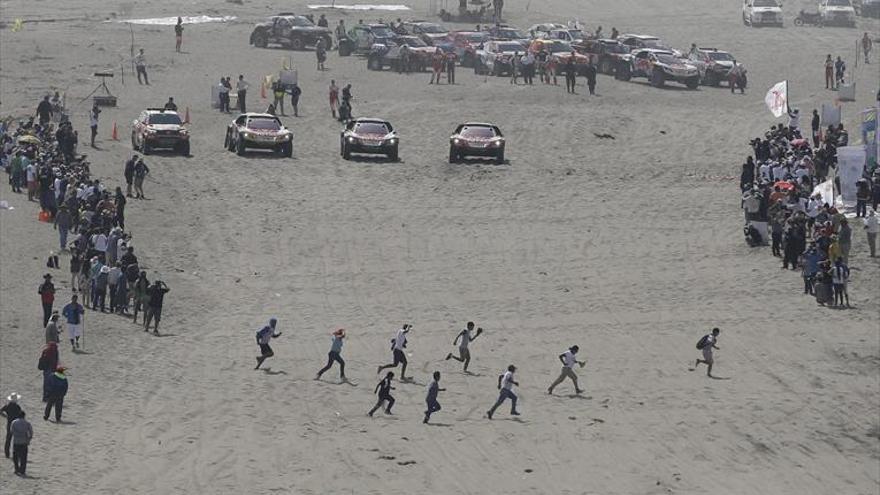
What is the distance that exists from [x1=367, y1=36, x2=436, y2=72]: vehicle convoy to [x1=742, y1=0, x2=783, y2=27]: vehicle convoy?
59.8 feet

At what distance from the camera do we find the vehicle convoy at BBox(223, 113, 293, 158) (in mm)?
53406

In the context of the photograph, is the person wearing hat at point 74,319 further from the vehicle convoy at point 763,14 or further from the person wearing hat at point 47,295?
the vehicle convoy at point 763,14

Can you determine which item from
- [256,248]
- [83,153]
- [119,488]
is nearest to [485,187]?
[256,248]

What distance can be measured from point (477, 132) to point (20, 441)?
88.6ft

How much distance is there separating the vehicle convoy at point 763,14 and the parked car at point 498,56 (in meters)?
17.0

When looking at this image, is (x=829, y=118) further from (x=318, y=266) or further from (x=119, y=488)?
(x=119, y=488)

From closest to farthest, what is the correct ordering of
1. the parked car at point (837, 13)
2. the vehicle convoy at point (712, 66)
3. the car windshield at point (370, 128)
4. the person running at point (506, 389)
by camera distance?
the person running at point (506, 389), the car windshield at point (370, 128), the vehicle convoy at point (712, 66), the parked car at point (837, 13)

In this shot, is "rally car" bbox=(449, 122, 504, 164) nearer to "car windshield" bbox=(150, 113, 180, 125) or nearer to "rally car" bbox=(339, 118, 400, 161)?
"rally car" bbox=(339, 118, 400, 161)

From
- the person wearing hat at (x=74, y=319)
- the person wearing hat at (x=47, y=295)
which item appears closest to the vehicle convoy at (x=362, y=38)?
the person wearing hat at (x=47, y=295)

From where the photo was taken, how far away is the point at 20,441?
27.2 metres

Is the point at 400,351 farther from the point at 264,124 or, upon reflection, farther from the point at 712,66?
the point at 712,66

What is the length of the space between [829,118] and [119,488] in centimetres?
3082

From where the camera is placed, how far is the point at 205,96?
62.9 m

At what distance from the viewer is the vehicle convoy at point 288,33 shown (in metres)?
72.6
